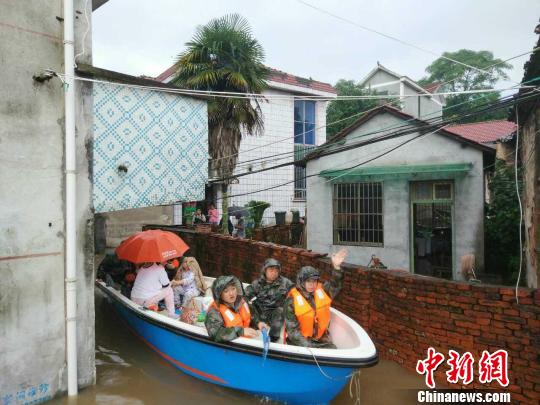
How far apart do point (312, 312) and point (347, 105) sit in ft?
66.2

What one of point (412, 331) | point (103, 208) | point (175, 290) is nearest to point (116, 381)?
point (175, 290)

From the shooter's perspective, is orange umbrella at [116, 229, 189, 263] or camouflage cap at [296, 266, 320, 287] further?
orange umbrella at [116, 229, 189, 263]

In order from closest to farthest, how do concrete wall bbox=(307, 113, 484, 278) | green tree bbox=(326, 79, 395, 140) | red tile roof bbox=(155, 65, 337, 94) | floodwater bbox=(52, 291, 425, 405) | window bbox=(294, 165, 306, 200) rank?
floodwater bbox=(52, 291, 425, 405), concrete wall bbox=(307, 113, 484, 278), red tile roof bbox=(155, 65, 337, 94), window bbox=(294, 165, 306, 200), green tree bbox=(326, 79, 395, 140)

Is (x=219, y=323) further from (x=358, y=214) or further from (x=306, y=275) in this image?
(x=358, y=214)

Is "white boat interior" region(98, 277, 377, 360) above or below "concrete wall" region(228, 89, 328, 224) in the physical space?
below

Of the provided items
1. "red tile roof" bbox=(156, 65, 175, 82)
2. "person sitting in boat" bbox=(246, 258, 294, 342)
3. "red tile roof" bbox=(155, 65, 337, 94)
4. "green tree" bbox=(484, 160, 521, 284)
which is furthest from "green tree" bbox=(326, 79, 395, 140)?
"person sitting in boat" bbox=(246, 258, 294, 342)

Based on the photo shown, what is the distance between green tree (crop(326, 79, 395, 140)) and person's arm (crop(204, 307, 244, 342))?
62.0 ft

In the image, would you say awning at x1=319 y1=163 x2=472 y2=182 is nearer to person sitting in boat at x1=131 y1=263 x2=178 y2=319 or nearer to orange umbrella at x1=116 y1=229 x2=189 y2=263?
orange umbrella at x1=116 y1=229 x2=189 y2=263

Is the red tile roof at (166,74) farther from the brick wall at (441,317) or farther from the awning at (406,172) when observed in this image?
the brick wall at (441,317)

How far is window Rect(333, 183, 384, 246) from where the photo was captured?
1070 cm

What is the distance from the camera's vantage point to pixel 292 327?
4805 mm

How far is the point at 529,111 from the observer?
6844 mm

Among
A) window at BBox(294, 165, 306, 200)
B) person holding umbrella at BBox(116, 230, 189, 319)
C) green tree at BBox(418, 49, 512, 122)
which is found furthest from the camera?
green tree at BBox(418, 49, 512, 122)

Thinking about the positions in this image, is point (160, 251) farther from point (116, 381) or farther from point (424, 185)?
point (424, 185)
